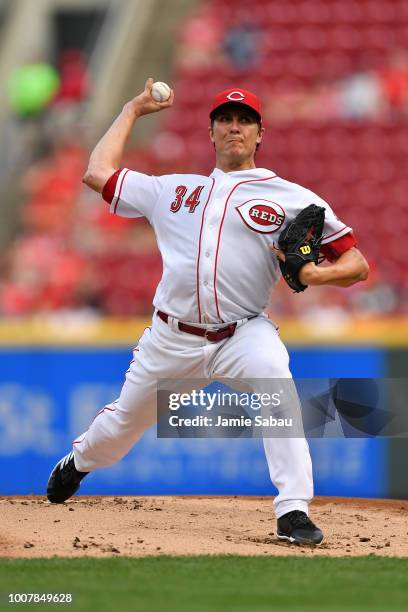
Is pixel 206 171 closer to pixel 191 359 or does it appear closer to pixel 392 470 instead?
pixel 392 470

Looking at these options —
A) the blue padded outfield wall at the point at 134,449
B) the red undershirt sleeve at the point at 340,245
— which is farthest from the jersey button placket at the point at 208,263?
the blue padded outfield wall at the point at 134,449

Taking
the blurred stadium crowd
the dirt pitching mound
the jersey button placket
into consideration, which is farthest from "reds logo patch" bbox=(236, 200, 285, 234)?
the blurred stadium crowd

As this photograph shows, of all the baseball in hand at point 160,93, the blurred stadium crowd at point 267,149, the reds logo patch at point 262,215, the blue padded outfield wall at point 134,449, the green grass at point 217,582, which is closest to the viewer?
the green grass at point 217,582

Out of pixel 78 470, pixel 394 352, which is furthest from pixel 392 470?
pixel 78 470

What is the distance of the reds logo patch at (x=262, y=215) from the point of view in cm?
486

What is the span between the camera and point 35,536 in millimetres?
4914

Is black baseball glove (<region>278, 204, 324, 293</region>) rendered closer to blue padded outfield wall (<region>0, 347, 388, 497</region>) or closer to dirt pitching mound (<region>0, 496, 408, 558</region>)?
dirt pitching mound (<region>0, 496, 408, 558</region>)

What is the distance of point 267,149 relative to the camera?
469 inches

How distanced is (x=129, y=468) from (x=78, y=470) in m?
1.66

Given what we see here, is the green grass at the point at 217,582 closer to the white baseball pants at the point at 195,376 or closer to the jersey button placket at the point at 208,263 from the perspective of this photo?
the white baseball pants at the point at 195,376

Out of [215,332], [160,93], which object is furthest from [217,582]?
[160,93]

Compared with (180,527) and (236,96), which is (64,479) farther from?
(236,96)

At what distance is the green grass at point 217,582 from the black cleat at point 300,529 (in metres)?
0.23

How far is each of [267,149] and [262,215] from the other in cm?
715
